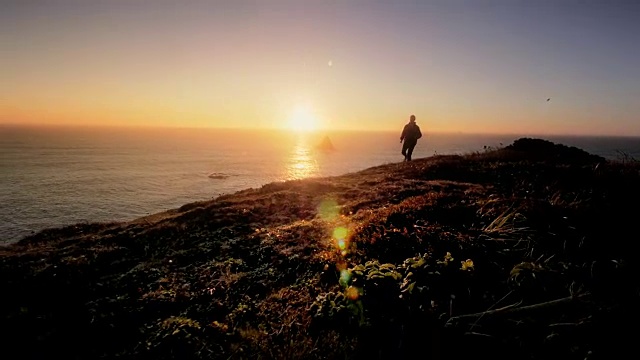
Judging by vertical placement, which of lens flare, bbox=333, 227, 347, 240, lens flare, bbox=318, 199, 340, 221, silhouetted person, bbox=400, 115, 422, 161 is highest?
silhouetted person, bbox=400, 115, 422, 161

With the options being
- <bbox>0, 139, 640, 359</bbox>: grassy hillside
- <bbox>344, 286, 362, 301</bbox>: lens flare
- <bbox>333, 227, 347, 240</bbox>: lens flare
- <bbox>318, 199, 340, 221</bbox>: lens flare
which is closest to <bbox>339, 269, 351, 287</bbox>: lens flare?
<bbox>0, 139, 640, 359</bbox>: grassy hillside

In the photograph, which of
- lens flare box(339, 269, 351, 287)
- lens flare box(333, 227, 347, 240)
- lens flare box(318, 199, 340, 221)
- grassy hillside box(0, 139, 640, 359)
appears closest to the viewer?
grassy hillside box(0, 139, 640, 359)

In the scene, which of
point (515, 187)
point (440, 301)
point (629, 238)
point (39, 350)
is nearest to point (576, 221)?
point (629, 238)

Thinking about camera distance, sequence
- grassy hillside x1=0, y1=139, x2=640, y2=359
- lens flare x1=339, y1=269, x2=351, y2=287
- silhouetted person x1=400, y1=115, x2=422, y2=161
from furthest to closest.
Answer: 1. silhouetted person x1=400, y1=115, x2=422, y2=161
2. lens flare x1=339, y1=269, x2=351, y2=287
3. grassy hillside x1=0, y1=139, x2=640, y2=359

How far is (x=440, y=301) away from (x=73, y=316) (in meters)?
7.37

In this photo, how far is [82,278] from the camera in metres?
9.59

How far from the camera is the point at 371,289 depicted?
231 inches

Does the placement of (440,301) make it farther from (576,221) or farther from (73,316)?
(73,316)

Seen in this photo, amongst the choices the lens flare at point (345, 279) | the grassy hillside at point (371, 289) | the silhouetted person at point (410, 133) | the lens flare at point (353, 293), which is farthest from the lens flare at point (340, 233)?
the silhouetted person at point (410, 133)

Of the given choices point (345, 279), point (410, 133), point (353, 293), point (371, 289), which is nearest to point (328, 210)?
point (345, 279)

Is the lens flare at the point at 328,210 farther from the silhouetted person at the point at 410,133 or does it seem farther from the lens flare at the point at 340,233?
the silhouetted person at the point at 410,133

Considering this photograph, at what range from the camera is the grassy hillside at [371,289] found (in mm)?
4852

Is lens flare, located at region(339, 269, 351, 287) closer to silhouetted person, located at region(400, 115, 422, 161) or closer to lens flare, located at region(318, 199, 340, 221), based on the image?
lens flare, located at region(318, 199, 340, 221)

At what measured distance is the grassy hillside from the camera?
485 centimetres
